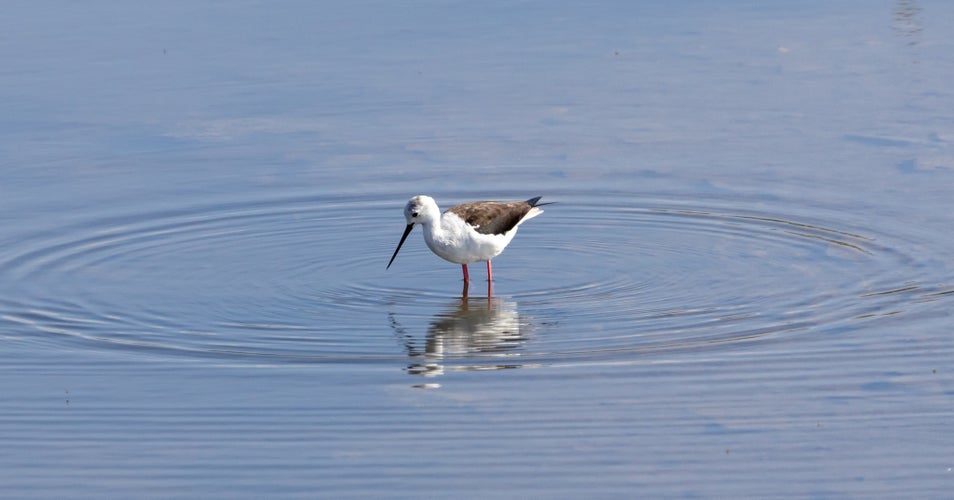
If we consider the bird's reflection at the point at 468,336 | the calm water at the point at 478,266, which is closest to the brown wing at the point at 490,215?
the calm water at the point at 478,266

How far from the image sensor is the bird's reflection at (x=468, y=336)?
33.2 feet

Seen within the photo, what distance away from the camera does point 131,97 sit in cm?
1736

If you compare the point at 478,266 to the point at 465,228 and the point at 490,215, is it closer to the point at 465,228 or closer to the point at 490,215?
the point at 490,215

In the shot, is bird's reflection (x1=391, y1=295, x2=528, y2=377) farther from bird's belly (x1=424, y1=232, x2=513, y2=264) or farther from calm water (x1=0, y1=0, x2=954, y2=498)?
bird's belly (x1=424, y1=232, x2=513, y2=264)

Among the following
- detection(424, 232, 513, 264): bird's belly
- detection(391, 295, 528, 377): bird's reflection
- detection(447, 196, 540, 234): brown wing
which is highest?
detection(447, 196, 540, 234): brown wing

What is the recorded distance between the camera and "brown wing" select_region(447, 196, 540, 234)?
12.3m

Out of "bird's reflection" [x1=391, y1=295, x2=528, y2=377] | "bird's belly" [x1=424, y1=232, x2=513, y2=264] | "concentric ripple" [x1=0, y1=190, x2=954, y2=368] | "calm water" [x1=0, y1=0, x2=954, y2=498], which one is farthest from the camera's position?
"bird's belly" [x1=424, y1=232, x2=513, y2=264]

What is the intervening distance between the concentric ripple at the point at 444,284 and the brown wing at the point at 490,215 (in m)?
0.42

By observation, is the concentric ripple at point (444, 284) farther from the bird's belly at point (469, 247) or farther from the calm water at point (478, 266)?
the bird's belly at point (469, 247)

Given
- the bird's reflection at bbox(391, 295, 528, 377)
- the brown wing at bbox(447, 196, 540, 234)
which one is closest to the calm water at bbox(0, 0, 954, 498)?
the bird's reflection at bbox(391, 295, 528, 377)

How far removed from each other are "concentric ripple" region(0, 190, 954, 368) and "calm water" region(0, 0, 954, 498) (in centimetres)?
4

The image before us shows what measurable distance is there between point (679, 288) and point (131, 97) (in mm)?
8066

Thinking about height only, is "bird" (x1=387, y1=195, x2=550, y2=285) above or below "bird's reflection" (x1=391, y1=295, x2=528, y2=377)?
above

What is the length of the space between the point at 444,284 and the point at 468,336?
1609 mm
